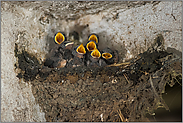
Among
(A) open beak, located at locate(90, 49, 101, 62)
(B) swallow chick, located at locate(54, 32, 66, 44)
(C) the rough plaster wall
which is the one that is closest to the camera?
(C) the rough plaster wall

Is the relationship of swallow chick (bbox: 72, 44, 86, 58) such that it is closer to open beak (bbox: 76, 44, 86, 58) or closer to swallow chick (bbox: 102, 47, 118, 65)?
open beak (bbox: 76, 44, 86, 58)

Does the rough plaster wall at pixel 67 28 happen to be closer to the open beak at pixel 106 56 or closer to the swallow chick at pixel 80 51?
the open beak at pixel 106 56

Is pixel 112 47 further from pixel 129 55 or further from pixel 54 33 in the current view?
pixel 54 33

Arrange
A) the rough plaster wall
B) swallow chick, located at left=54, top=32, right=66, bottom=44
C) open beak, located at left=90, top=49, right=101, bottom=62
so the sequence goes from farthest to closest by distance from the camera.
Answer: swallow chick, located at left=54, top=32, right=66, bottom=44
open beak, located at left=90, top=49, right=101, bottom=62
the rough plaster wall

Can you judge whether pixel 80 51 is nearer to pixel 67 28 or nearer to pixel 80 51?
pixel 80 51

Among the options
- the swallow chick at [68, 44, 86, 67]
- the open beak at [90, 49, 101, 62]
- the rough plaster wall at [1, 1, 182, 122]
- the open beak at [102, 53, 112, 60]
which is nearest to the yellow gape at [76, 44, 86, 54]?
the swallow chick at [68, 44, 86, 67]

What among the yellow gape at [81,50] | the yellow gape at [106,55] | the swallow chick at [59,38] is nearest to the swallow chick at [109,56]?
the yellow gape at [106,55]
